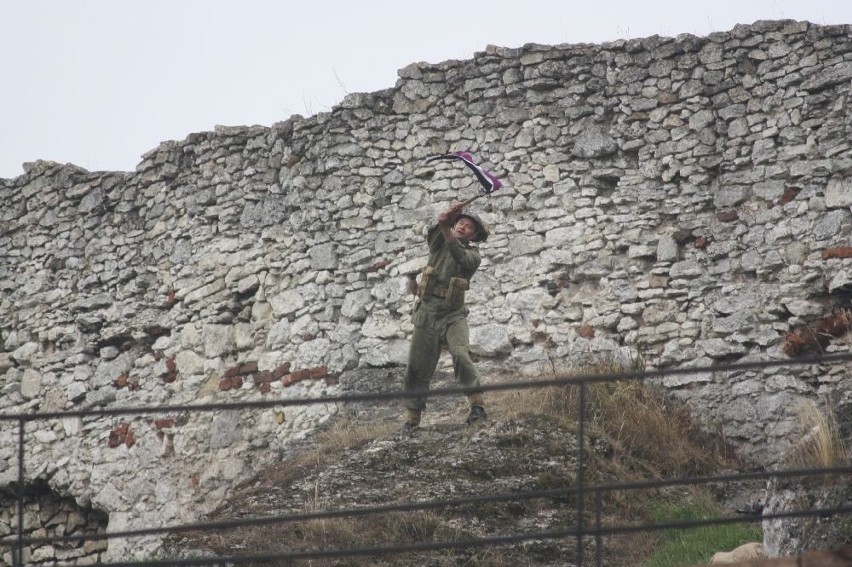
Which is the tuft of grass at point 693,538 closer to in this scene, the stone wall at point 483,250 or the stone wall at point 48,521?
the stone wall at point 483,250

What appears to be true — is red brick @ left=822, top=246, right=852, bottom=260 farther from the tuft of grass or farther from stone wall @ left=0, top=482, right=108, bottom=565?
stone wall @ left=0, top=482, right=108, bottom=565

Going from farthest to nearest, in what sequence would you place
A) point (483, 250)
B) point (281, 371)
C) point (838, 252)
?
1. point (281, 371)
2. point (483, 250)
3. point (838, 252)

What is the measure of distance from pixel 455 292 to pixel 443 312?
0.17 m

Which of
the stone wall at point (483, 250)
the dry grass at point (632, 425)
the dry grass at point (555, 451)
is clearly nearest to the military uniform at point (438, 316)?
the dry grass at point (555, 451)

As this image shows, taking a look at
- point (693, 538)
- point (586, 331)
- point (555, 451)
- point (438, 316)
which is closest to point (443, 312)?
point (438, 316)

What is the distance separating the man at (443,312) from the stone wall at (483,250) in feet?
5.05

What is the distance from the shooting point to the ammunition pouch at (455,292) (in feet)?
31.4

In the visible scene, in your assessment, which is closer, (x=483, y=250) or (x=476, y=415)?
(x=476, y=415)

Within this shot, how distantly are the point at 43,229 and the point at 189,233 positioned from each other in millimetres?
1817

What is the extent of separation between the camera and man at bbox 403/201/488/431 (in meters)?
9.52

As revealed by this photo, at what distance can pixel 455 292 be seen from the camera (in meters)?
9.56

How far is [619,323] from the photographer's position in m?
11.0

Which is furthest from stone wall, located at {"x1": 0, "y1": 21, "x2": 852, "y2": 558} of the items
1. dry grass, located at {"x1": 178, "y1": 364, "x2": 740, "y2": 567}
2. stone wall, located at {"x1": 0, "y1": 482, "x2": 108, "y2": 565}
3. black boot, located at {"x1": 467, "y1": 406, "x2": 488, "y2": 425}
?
black boot, located at {"x1": 467, "y1": 406, "x2": 488, "y2": 425}

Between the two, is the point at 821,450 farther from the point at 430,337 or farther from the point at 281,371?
the point at 281,371
